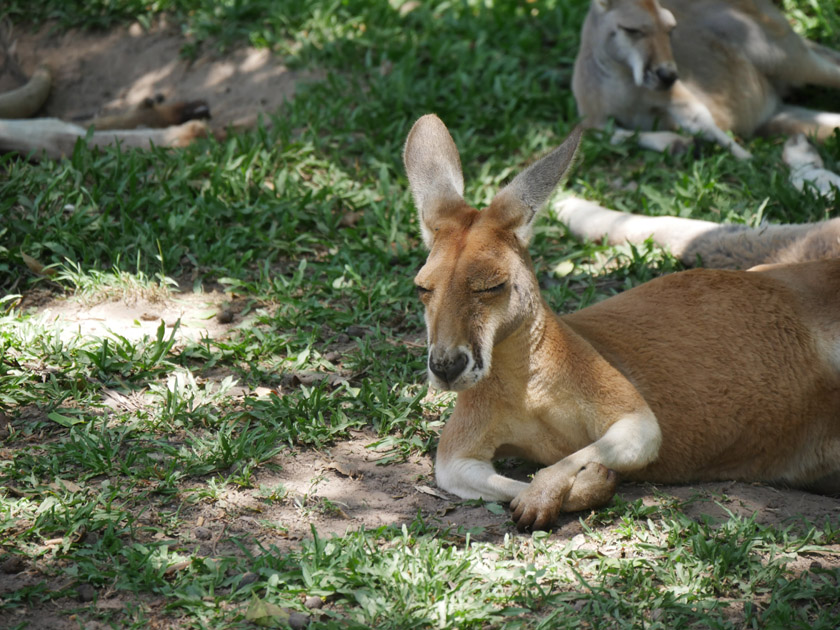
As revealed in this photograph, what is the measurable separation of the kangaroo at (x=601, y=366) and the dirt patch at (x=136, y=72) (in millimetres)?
3858

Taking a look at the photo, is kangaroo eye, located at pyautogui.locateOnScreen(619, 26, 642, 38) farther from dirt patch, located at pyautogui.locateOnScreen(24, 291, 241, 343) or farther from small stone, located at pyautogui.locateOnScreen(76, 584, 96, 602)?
small stone, located at pyautogui.locateOnScreen(76, 584, 96, 602)

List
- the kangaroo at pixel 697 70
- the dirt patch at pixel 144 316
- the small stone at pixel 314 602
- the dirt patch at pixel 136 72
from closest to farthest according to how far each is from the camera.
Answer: the small stone at pixel 314 602, the dirt patch at pixel 144 316, the kangaroo at pixel 697 70, the dirt patch at pixel 136 72

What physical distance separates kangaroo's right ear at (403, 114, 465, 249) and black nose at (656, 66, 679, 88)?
10.9ft

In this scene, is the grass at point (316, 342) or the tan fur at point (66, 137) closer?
the grass at point (316, 342)

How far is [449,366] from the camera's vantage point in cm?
317

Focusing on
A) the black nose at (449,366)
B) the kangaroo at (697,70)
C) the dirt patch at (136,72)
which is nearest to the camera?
the black nose at (449,366)

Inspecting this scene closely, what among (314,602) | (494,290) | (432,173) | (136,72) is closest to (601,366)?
(494,290)

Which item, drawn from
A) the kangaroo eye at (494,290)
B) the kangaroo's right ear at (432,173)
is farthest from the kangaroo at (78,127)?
the kangaroo eye at (494,290)

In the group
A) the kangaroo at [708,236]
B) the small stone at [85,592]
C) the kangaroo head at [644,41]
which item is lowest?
the kangaroo at [708,236]

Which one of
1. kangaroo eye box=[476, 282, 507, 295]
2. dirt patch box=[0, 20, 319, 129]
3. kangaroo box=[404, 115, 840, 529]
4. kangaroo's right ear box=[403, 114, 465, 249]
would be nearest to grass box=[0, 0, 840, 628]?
dirt patch box=[0, 20, 319, 129]

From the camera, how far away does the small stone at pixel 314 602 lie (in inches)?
118

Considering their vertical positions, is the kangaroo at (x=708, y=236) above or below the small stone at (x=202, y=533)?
below

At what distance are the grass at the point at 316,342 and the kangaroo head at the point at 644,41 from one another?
527 mm

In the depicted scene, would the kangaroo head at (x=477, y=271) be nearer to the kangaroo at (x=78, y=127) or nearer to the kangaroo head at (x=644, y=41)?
the kangaroo at (x=78, y=127)
